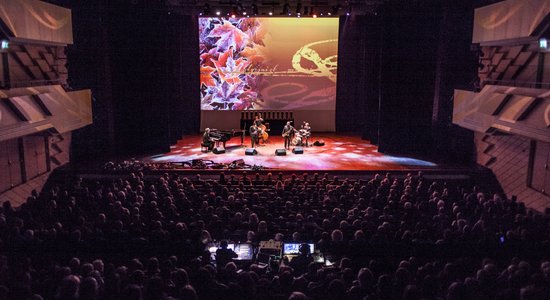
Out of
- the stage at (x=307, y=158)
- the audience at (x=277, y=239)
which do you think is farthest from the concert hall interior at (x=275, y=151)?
the stage at (x=307, y=158)

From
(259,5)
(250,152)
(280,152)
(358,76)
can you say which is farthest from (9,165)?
(358,76)

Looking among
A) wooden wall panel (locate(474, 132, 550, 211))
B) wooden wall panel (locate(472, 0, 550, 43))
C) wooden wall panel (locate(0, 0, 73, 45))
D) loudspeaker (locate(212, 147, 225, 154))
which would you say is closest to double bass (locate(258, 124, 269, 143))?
loudspeaker (locate(212, 147, 225, 154))

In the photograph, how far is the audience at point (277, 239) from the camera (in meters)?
6.54

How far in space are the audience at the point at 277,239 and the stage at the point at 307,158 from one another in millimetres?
4142

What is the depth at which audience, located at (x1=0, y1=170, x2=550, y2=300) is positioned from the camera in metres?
6.54

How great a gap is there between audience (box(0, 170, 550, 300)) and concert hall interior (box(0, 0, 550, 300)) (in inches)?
1.6

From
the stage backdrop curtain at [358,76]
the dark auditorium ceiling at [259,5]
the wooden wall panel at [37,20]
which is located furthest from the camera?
the stage backdrop curtain at [358,76]

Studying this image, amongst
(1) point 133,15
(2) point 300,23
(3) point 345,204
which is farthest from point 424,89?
(1) point 133,15

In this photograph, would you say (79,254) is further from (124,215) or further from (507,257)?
(507,257)

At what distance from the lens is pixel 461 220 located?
30.3 feet

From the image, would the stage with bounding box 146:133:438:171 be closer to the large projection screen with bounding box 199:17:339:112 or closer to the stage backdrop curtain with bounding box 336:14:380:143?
the stage backdrop curtain with bounding box 336:14:380:143

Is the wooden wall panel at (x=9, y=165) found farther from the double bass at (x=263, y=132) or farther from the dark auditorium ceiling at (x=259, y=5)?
the double bass at (x=263, y=132)

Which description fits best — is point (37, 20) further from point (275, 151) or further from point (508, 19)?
point (508, 19)

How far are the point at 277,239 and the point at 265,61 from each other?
51.8ft
